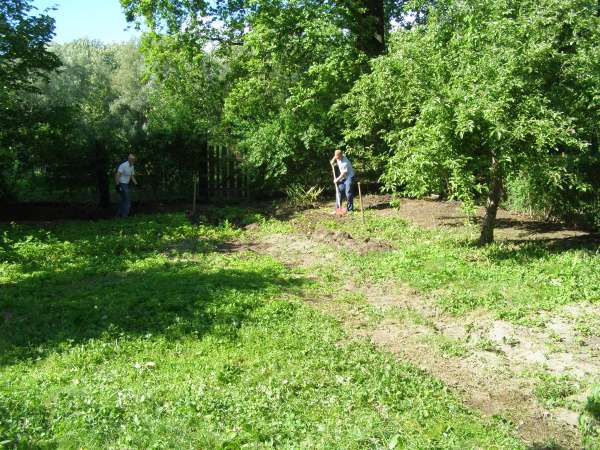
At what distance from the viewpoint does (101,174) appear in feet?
49.6

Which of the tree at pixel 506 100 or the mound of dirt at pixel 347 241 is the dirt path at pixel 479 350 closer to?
the mound of dirt at pixel 347 241

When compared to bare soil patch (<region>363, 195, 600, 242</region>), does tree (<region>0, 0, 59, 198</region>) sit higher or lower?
higher

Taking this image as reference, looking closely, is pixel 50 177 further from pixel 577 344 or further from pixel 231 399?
pixel 577 344

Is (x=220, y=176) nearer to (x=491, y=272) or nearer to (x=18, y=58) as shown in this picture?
(x=18, y=58)

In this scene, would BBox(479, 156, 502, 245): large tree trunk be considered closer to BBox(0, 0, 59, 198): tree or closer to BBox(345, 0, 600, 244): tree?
BBox(345, 0, 600, 244): tree

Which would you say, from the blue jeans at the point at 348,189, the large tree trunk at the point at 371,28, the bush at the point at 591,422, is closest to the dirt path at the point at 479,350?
the bush at the point at 591,422

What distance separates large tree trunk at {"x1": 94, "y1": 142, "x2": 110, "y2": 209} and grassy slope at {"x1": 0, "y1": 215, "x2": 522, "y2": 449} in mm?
6156

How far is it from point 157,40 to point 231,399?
51.7ft

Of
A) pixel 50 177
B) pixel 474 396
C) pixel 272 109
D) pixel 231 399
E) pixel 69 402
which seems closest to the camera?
pixel 69 402

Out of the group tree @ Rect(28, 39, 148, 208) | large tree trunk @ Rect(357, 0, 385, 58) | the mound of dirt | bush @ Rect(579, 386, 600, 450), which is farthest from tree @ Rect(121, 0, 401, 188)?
bush @ Rect(579, 386, 600, 450)

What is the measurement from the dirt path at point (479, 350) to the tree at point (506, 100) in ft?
6.87

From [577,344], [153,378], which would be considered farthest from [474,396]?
[153,378]

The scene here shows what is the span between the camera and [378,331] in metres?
6.75

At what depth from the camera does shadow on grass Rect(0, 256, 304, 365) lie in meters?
6.42
